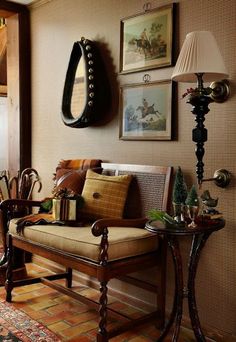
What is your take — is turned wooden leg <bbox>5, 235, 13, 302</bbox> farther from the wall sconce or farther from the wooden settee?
the wall sconce

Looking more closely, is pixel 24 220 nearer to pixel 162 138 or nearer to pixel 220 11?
pixel 162 138

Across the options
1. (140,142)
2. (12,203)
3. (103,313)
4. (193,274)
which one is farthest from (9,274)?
(193,274)

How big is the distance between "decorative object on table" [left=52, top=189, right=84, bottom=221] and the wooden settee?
0.31 ft

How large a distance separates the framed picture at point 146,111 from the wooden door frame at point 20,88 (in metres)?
1.40

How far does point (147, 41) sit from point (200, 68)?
856 mm

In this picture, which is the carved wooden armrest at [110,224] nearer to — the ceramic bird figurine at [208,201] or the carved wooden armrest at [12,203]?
the ceramic bird figurine at [208,201]

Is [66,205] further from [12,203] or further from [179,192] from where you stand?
[179,192]

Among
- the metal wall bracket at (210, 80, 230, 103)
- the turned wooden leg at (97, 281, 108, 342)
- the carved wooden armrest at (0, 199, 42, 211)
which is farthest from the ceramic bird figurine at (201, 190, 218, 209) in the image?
the carved wooden armrest at (0, 199, 42, 211)

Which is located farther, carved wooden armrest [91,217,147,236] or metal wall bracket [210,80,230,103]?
metal wall bracket [210,80,230,103]

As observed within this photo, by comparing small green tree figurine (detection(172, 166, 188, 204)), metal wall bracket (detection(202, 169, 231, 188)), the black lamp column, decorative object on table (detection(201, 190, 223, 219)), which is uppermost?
the black lamp column

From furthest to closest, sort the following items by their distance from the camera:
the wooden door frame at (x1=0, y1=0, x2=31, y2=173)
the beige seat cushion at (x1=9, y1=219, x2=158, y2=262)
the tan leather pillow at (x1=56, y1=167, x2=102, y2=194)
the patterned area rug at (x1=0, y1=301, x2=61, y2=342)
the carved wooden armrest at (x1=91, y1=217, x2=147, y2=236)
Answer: the wooden door frame at (x1=0, y1=0, x2=31, y2=173), the tan leather pillow at (x1=56, y1=167, x2=102, y2=194), the patterned area rug at (x1=0, y1=301, x2=61, y2=342), the beige seat cushion at (x1=9, y1=219, x2=158, y2=262), the carved wooden armrest at (x1=91, y1=217, x2=147, y2=236)

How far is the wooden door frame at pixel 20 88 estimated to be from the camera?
3.82 m

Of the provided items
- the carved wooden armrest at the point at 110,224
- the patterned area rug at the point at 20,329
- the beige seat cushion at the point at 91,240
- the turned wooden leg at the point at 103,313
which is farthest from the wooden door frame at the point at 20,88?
the turned wooden leg at the point at 103,313

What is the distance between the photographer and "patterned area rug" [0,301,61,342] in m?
2.29
